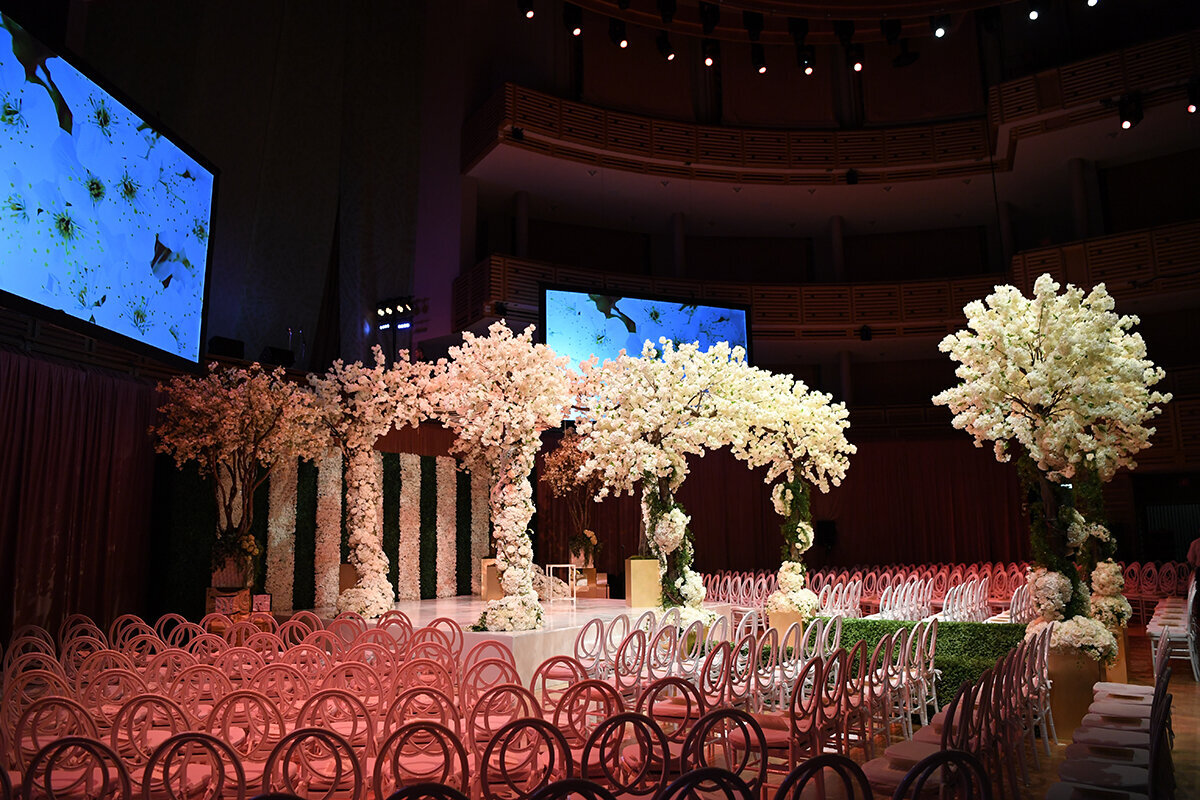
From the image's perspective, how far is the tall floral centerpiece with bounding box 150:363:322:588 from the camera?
33.1 ft

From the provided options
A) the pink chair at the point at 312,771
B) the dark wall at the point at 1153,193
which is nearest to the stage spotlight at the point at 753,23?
the dark wall at the point at 1153,193

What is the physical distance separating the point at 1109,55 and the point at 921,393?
8.39m

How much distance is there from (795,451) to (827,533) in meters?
10.1

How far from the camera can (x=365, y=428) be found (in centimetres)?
1079

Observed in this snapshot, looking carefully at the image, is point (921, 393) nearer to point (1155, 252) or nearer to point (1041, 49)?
point (1155, 252)

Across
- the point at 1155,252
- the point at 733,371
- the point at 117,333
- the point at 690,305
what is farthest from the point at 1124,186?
the point at 117,333

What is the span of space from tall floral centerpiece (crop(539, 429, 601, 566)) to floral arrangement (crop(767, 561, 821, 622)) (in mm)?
4913

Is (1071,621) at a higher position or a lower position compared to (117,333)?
lower

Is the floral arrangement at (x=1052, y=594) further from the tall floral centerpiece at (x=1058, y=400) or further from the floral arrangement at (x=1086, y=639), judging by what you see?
the floral arrangement at (x=1086, y=639)

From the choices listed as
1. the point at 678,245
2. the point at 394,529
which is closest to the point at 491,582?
the point at 394,529

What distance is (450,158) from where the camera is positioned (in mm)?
18766

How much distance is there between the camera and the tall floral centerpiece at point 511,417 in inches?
355

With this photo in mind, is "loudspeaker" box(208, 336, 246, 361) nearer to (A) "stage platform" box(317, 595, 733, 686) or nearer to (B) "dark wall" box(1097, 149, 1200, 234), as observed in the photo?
(A) "stage platform" box(317, 595, 733, 686)

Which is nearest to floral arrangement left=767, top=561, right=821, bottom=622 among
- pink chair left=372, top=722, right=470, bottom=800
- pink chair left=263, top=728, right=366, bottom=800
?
pink chair left=372, top=722, right=470, bottom=800
